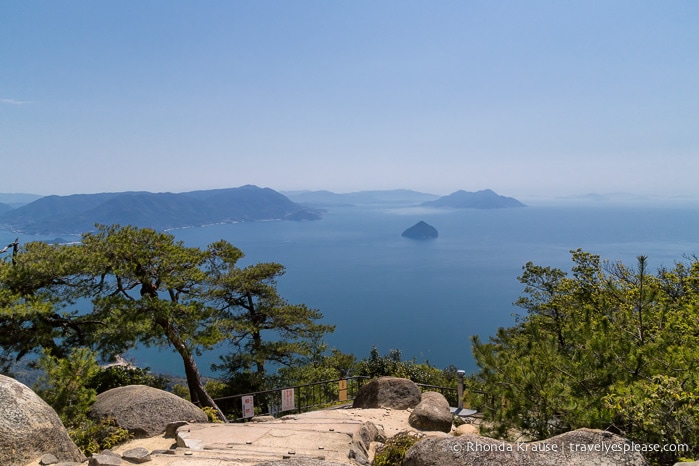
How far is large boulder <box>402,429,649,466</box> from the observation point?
4133mm

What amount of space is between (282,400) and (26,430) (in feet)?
26.0

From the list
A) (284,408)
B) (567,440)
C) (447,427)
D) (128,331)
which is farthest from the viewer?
(284,408)

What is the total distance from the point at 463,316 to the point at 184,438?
83.3m

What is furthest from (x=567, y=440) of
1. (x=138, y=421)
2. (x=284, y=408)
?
(x=284, y=408)

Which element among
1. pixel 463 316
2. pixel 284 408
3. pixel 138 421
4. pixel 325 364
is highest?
pixel 138 421

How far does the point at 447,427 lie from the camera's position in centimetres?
1047

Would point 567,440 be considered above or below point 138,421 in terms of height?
above

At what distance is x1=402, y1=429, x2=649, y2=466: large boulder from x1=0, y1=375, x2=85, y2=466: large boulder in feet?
15.9

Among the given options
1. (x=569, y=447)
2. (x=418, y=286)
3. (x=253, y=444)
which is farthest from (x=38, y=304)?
(x=418, y=286)

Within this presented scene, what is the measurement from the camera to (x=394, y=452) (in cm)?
635

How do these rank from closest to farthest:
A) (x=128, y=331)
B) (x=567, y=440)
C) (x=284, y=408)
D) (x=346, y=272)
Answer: (x=567, y=440), (x=128, y=331), (x=284, y=408), (x=346, y=272)

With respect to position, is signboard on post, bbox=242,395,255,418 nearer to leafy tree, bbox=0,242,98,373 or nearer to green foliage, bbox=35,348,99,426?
leafy tree, bbox=0,242,98,373

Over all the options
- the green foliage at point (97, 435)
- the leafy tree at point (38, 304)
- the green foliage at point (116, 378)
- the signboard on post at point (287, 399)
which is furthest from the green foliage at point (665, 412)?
the green foliage at point (116, 378)

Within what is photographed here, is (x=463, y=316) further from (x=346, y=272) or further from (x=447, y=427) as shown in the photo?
(x=447, y=427)
